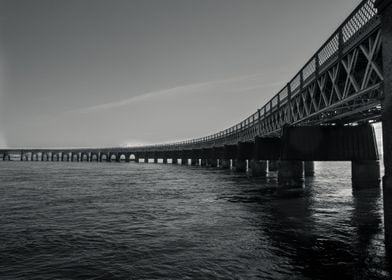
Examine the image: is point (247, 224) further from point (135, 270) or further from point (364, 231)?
point (135, 270)

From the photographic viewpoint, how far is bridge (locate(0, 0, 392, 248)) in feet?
32.8

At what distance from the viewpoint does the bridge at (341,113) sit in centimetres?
998

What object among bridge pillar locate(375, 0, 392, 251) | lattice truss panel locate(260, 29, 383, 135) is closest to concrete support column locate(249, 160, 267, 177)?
lattice truss panel locate(260, 29, 383, 135)

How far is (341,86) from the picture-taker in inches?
776

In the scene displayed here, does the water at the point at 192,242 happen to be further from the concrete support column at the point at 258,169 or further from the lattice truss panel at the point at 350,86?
the concrete support column at the point at 258,169

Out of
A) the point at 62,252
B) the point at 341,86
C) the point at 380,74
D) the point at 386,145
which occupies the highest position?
the point at 341,86

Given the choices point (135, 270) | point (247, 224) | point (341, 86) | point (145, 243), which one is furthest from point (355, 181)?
point (135, 270)

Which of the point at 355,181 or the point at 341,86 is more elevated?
the point at 341,86

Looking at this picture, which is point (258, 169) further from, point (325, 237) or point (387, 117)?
point (387, 117)

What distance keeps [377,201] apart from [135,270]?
67.3 feet

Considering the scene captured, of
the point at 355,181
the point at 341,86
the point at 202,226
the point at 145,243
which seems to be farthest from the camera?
the point at 355,181

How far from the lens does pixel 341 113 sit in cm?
2117

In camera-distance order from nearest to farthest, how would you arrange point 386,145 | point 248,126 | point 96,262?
point 96,262, point 386,145, point 248,126

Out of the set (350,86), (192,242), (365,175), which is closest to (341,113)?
(350,86)
